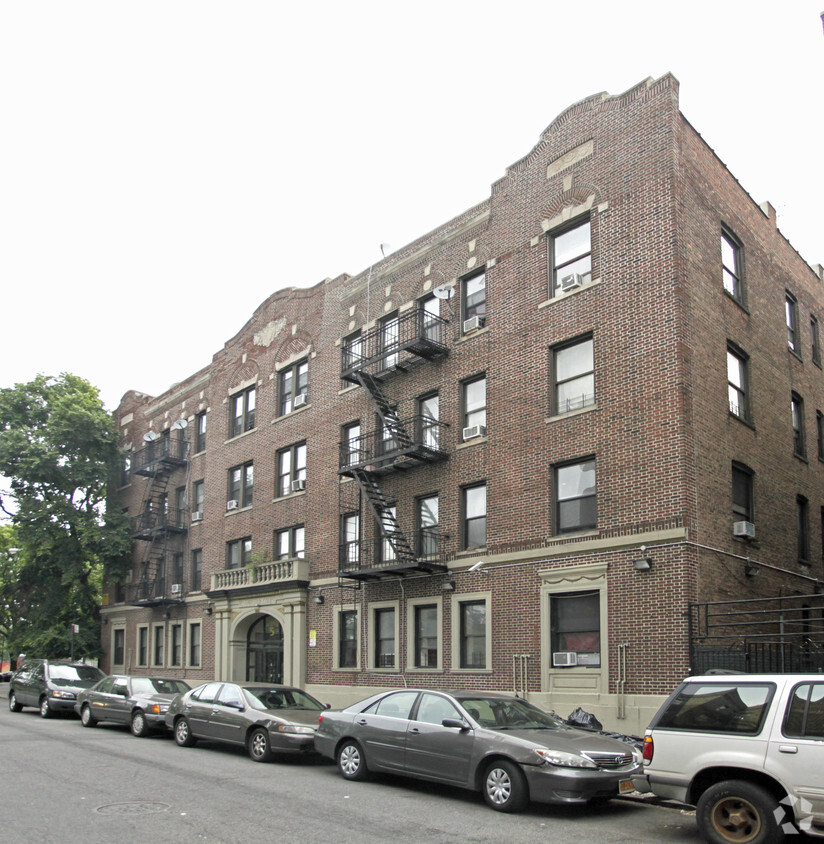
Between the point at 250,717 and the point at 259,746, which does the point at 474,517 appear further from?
the point at 259,746

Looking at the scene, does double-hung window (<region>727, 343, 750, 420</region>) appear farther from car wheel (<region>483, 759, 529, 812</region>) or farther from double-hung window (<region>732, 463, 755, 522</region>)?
car wheel (<region>483, 759, 529, 812</region>)

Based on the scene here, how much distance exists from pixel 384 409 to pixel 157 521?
14086 millimetres

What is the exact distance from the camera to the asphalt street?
918 centimetres

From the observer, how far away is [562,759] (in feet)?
35.1

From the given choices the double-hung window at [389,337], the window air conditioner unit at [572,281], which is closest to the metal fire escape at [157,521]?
the double-hung window at [389,337]

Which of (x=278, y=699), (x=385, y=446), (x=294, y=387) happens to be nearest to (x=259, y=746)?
(x=278, y=699)

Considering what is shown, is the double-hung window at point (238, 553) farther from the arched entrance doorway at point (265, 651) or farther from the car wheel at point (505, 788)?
the car wheel at point (505, 788)

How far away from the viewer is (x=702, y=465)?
18047 millimetres

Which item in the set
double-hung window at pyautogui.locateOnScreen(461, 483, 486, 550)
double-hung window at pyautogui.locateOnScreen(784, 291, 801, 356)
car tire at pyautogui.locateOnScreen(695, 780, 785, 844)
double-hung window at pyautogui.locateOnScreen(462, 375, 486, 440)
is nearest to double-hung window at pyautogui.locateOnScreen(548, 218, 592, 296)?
double-hung window at pyautogui.locateOnScreen(462, 375, 486, 440)

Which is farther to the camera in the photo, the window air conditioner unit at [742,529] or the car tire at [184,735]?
the window air conditioner unit at [742,529]

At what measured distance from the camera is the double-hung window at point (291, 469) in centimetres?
2797

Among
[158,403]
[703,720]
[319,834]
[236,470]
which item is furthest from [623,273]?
[158,403]

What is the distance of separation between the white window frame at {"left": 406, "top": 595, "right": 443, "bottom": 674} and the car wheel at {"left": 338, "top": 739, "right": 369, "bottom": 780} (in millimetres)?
8440

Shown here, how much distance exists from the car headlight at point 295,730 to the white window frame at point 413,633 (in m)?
6.90
